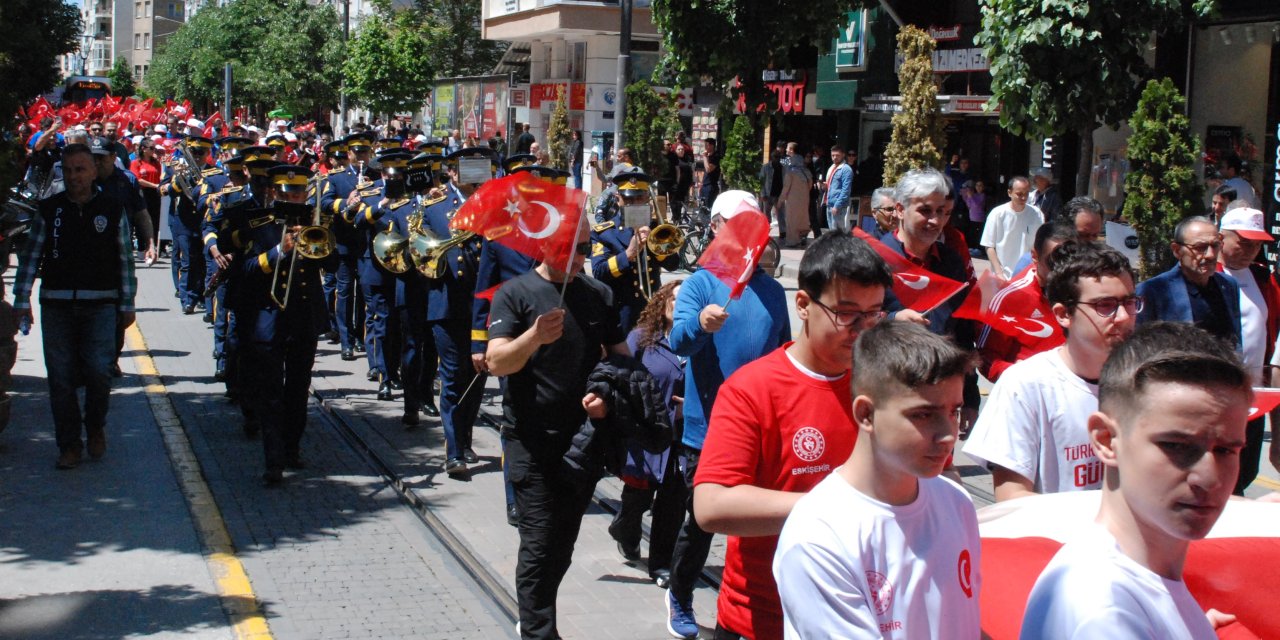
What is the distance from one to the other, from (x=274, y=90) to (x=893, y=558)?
56.4 metres

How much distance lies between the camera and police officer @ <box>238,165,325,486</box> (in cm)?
848

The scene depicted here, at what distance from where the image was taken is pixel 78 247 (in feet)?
28.1

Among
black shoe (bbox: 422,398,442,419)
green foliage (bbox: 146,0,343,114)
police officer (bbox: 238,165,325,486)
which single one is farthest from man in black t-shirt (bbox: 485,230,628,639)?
green foliage (bbox: 146,0,343,114)

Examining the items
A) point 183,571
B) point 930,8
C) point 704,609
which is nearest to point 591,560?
point 704,609

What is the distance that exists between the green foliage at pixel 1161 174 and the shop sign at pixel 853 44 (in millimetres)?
12487

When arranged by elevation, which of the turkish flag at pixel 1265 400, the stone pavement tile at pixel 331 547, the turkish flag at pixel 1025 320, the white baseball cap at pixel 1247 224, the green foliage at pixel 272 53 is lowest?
the stone pavement tile at pixel 331 547

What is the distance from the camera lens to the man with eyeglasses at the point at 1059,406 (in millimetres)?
3701

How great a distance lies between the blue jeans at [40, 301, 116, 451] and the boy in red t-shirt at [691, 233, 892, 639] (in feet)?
19.7

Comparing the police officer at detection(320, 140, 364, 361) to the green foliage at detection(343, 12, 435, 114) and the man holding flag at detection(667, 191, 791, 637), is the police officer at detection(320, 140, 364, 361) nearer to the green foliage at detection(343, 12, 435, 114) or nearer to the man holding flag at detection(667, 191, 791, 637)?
the man holding flag at detection(667, 191, 791, 637)

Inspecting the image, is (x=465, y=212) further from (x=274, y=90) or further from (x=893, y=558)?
(x=274, y=90)

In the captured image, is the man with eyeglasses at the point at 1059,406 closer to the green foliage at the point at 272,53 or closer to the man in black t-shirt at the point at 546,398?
the man in black t-shirt at the point at 546,398

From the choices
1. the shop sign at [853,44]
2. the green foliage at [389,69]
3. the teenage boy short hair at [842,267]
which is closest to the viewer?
the teenage boy short hair at [842,267]

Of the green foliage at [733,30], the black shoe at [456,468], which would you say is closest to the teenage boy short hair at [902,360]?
the black shoe at [456,468]

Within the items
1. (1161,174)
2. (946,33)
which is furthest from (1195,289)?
(946,33)
